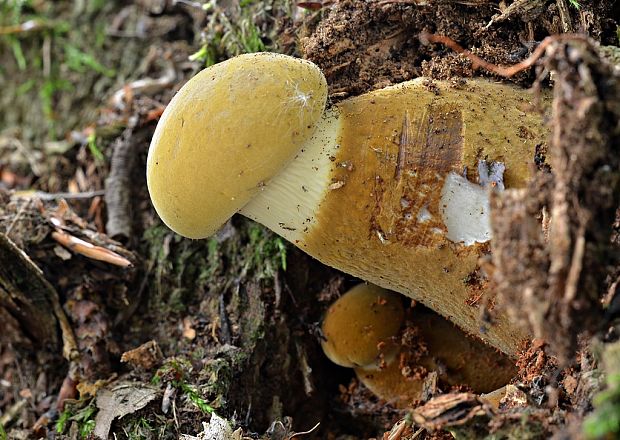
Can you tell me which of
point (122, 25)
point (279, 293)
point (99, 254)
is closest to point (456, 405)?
point (279, 293)

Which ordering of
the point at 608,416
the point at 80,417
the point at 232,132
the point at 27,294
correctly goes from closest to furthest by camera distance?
the point at 608,416
the point at 232,132
the point at 80,417
the point at 27,294

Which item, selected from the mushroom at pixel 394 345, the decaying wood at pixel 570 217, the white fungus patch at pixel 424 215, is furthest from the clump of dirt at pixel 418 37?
the mushroom at pixel 394 345

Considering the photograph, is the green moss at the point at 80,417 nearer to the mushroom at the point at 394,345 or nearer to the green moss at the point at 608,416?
the mushroom at the point at 394,345

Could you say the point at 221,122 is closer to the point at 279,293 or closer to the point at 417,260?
the point at 417,260

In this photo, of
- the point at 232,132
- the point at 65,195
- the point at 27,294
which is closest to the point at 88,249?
the point at 27,294

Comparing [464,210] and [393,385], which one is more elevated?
[464,210]

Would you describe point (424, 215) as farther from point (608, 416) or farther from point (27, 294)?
point (27, 294)
